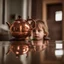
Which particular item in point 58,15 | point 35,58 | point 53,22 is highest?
point 58,15

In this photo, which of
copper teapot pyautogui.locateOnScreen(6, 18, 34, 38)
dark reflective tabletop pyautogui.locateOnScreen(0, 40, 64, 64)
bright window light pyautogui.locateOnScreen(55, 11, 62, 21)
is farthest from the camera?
bright window light pyautogui.locateOnScreen(55, 11, 62, 21)

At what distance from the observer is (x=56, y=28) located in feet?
11.1

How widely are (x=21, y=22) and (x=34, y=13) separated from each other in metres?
2.15

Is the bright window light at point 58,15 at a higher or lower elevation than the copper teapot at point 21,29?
higher

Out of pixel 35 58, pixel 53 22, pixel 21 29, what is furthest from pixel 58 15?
pixel 35 58

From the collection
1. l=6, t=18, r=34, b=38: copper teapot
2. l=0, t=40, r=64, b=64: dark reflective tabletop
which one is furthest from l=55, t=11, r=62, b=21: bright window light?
l=0, t=40, r=64, b=64: dark reflective tabletop

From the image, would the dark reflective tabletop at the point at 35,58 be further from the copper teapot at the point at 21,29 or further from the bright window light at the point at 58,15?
the bright window light at the point at 58,15

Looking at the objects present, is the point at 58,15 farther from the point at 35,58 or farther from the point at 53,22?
the point at 35,58

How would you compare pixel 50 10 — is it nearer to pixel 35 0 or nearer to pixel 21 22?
pixel 35 0

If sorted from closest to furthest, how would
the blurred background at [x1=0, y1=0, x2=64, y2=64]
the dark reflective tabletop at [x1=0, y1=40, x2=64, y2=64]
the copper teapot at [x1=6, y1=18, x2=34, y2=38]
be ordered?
1. the dark reflective tabletop at [x1=0, y1=40, x2=64, y2=64]
2. the copper teapot at [x1=6, y1=18, x2=34, y2=38]
3. the blurred background at [x1=0, y1=0, x2=64, y2=64]

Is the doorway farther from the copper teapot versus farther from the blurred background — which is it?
the copper teapot

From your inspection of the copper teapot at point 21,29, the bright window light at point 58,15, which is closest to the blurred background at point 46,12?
the bright window light at point 58,15

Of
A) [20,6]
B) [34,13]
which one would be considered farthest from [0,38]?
[34,13]

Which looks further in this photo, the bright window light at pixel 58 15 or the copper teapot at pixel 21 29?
the bright window light at pixel 58 15
